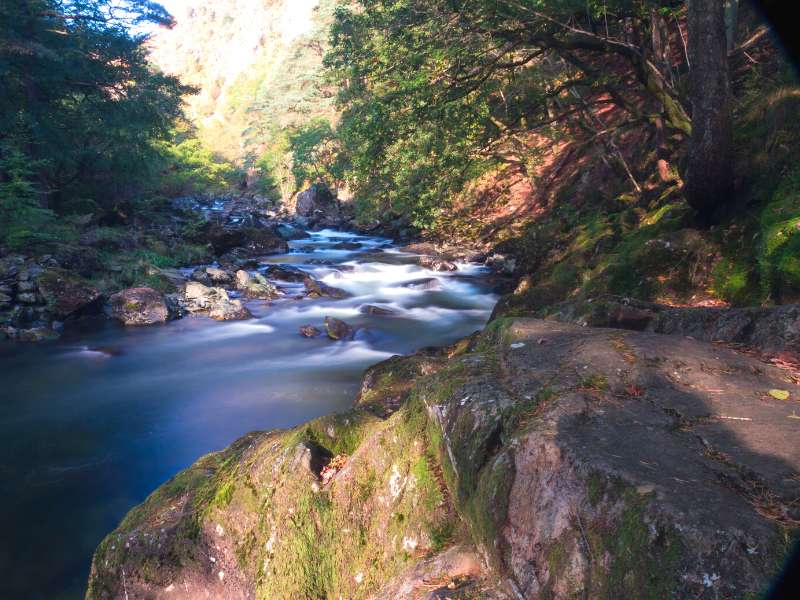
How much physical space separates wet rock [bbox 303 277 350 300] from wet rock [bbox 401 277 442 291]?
2339mm

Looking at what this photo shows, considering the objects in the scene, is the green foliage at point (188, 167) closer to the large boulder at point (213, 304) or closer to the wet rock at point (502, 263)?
the large boulder at point (213, 304)

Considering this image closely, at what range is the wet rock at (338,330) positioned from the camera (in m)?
13.1

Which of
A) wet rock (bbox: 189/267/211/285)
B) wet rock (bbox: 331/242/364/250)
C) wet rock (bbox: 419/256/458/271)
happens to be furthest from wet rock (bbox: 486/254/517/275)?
wet rock (bbox: 189/267/211/285)

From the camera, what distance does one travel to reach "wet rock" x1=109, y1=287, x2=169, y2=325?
14.2 m

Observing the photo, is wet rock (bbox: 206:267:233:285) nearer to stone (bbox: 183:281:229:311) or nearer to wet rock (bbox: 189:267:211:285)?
wet rock (bbox: 189:267:211:285)

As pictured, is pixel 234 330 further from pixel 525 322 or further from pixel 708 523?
pixel 708 523

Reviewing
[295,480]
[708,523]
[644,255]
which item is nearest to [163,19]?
[644,255]

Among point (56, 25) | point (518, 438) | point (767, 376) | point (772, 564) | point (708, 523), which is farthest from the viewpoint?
point (56, 25)

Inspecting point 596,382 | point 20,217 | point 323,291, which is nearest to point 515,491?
point 596,382

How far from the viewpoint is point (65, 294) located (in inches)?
548

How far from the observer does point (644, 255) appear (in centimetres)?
841

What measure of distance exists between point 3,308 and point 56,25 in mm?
14605

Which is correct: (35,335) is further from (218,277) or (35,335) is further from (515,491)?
(515,491)

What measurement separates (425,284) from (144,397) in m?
10.1
